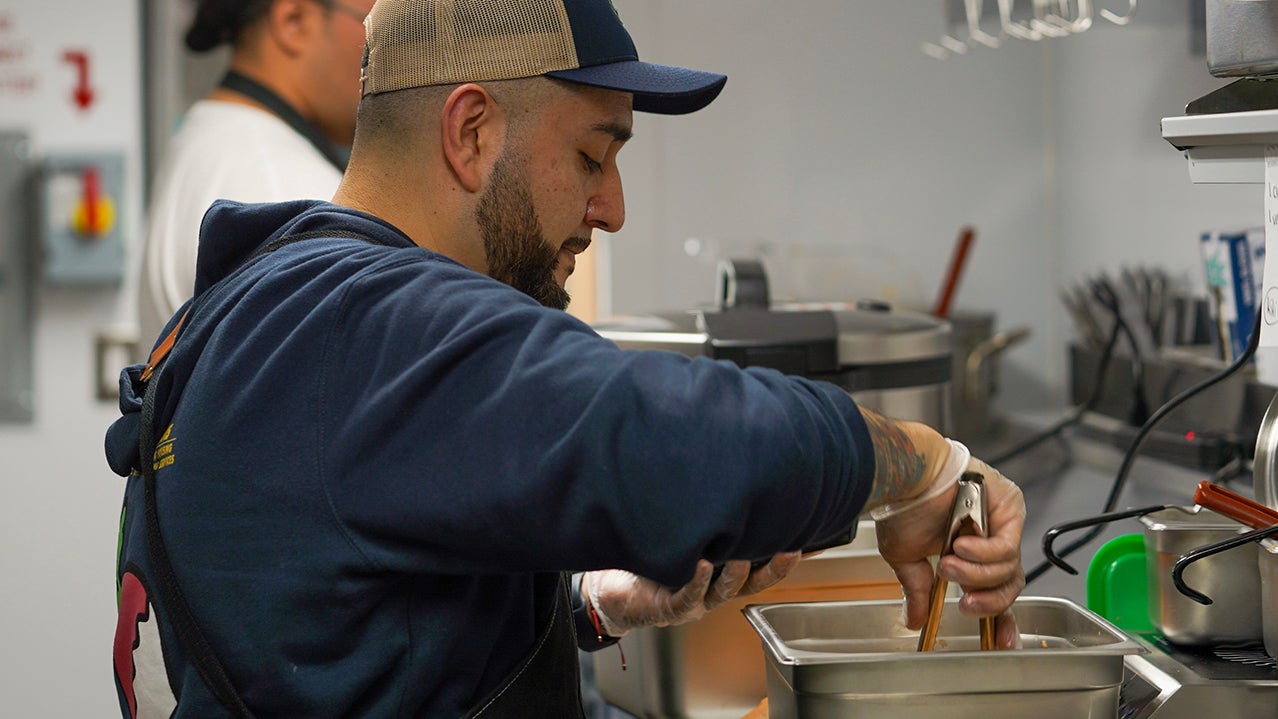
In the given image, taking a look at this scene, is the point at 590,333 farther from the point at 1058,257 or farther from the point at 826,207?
the point at 1058,257

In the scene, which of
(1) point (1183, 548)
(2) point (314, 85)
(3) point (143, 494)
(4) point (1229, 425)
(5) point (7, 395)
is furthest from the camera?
(5) point (7, 395)

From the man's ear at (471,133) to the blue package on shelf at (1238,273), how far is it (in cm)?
115

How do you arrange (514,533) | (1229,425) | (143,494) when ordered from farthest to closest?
(1229,425) → (143,494) → (514,533)

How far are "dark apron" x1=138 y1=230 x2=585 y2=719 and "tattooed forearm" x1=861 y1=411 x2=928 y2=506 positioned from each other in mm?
269

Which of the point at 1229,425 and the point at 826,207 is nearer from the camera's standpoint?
the point at 1229,425

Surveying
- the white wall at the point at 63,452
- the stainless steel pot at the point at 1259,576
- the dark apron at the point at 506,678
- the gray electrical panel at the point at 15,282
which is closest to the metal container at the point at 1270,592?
the stainless steel pot at the point at 1259,576

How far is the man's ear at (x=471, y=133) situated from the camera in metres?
0.94

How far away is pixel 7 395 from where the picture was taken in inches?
113

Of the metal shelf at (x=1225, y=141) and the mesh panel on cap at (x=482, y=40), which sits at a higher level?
the mesh panel on cap at (x=482, y=40)

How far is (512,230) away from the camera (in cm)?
97

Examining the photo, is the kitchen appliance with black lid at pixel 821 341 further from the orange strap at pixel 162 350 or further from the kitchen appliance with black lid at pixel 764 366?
the orange strap at pixel 162 350

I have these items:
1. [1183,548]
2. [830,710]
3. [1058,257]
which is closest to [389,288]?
[830,710]

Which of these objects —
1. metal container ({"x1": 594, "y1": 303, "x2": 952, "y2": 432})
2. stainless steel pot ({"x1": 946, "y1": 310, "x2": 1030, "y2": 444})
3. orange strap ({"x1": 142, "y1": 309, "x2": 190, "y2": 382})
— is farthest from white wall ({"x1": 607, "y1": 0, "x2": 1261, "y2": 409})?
orange strap ({"x1": 142, "y1": 309, "x2": 190, "y2": 382})

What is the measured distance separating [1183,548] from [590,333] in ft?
1.74
